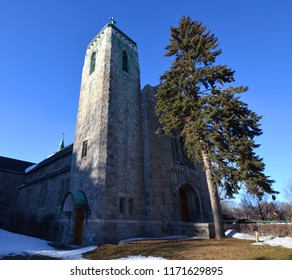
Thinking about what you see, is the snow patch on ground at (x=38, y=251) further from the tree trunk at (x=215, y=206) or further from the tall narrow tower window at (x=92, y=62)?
the tall narrow tower window at (x=92, y=62)

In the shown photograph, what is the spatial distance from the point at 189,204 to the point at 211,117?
1064 cm

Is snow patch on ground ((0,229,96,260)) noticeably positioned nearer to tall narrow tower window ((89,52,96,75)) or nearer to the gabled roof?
tall narrow tower window ((89,52,96,75))

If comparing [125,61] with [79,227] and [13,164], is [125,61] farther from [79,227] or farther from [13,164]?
[13,164]

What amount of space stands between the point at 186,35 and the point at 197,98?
5.85 m

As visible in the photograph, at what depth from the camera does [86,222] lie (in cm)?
1331

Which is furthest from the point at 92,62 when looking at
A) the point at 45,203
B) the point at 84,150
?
the point at 45,203

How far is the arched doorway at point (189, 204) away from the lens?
19.1 metres

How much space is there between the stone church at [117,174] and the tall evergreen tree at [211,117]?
3.41m

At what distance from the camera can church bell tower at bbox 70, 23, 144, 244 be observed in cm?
1334

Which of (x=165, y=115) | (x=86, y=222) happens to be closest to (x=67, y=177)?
(x=86, y=222)

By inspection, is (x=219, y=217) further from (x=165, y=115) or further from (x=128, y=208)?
(x=165, y=115)

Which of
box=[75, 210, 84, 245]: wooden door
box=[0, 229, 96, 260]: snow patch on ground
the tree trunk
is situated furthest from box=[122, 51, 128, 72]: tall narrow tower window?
box=[0, 229, 96, 260]: snow patch on ground

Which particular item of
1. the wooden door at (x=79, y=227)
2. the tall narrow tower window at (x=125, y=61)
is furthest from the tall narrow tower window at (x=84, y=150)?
the tall narrow tower window at (x=125, y=61)

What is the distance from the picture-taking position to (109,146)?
1490cm
